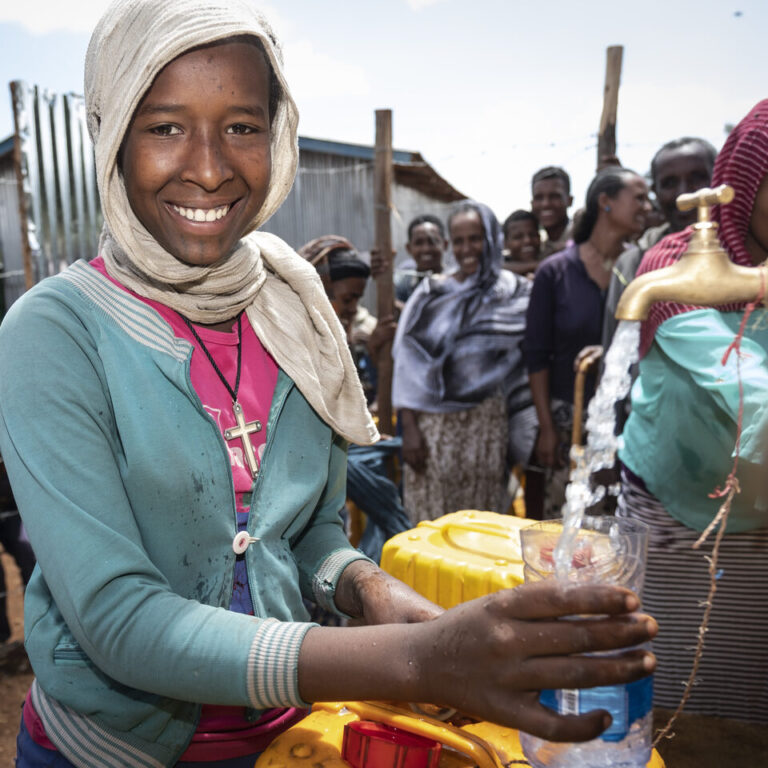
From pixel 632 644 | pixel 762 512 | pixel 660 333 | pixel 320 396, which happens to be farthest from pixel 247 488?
pixel 762 512

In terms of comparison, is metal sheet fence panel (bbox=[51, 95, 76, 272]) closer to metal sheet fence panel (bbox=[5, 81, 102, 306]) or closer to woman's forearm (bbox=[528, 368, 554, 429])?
metal sheet fence panel (bbox=[5, 81, 102, 306])

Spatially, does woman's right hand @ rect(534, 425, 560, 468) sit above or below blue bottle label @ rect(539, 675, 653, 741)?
below

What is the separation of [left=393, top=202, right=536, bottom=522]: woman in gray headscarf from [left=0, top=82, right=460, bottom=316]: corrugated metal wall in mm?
714

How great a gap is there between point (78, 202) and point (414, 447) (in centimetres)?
527

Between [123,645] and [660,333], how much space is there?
1432 millimetres

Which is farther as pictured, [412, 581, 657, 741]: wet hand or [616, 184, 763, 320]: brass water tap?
[616, 184, 763, 320]: brass water tap

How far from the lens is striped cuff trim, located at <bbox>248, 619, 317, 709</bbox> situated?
0.88 metres

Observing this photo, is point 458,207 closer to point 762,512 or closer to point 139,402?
point 762,512

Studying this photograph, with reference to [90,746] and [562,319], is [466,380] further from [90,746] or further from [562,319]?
[90,746]

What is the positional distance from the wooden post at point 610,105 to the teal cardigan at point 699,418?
380 centimetres

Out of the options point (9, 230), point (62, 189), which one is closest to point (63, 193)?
point (62, 189)

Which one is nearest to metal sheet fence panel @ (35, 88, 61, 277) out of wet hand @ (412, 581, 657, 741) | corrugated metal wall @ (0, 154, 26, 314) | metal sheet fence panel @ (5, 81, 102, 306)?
metal sheet fence panel @ (5, 81, 102, 306)

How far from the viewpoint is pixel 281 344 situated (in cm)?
135

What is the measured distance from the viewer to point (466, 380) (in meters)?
4.41
